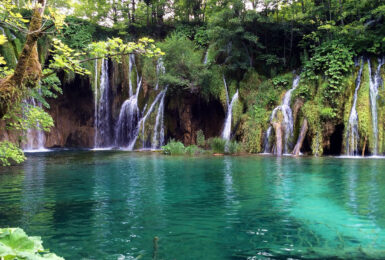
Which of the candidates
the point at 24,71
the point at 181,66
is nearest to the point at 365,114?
the point at 181,66

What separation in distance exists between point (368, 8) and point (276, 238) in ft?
69.9

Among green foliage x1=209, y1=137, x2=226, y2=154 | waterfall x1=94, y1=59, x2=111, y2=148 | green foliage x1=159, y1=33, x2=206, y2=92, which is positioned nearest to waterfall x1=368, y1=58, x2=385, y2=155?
green foliage x1=209, y1=137, x2=226, y2=154

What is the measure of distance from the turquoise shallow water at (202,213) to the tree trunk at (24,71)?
211 centimetres

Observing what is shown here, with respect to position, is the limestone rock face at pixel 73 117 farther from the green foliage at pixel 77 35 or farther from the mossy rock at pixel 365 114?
the mossy rock at pixel 365 114

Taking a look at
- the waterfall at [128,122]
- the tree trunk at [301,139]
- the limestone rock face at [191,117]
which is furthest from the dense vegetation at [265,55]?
the waterfall at [128,122]

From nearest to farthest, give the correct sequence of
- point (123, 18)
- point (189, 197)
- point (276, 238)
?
1. point (276, 238)
2. point (189, 197)
3. point (123, 18)

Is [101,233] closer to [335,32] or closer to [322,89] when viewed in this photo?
[322,89]

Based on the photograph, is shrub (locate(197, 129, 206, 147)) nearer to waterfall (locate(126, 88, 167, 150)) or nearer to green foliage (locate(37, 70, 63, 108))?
waterfall (locate(126, 88, 167, 150))

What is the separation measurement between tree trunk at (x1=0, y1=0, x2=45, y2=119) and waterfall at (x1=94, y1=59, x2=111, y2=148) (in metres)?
21.1

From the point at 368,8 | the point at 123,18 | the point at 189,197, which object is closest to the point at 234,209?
the point at 189,197

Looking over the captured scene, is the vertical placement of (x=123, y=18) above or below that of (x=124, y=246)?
above

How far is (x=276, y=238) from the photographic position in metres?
4.84

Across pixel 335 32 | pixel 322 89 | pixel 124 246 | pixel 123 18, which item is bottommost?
pixel 124 246

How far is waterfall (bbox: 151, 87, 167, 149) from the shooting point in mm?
22491
